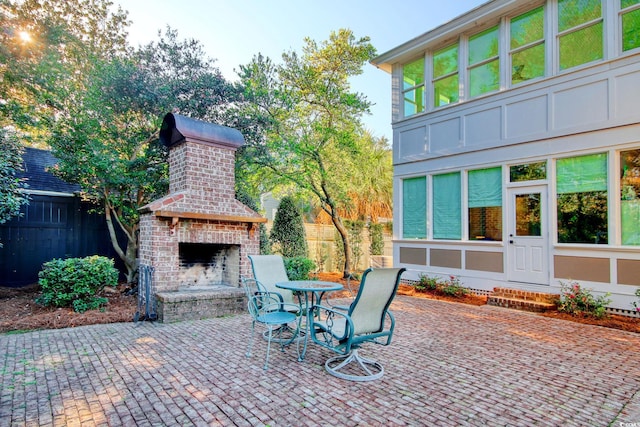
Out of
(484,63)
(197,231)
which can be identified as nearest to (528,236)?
(484,63)

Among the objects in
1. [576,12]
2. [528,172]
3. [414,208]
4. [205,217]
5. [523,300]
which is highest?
[576,12]

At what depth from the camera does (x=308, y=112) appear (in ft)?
30.2

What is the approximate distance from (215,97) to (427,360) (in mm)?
6669

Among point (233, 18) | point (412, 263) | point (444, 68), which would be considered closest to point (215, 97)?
point (233, 18)

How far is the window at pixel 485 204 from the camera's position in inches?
286

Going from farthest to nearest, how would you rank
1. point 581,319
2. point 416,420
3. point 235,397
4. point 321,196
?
point 321,196
point 581,319
point 235,397
point 416,420

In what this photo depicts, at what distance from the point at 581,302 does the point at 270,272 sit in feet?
17.6

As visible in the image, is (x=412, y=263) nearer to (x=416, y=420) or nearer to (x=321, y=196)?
(x=321, y=196)

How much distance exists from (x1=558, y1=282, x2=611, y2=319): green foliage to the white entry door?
18.0 inches

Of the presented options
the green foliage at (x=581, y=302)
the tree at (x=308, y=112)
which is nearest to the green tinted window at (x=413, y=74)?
the tree at (x=308, y=112)

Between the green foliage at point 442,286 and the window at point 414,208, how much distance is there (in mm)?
1079

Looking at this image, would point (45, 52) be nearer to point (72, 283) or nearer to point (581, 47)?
point (72, 283)

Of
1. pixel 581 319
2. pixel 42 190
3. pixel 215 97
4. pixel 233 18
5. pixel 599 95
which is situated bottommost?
pixel 581 319

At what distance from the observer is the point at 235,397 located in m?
2.80
